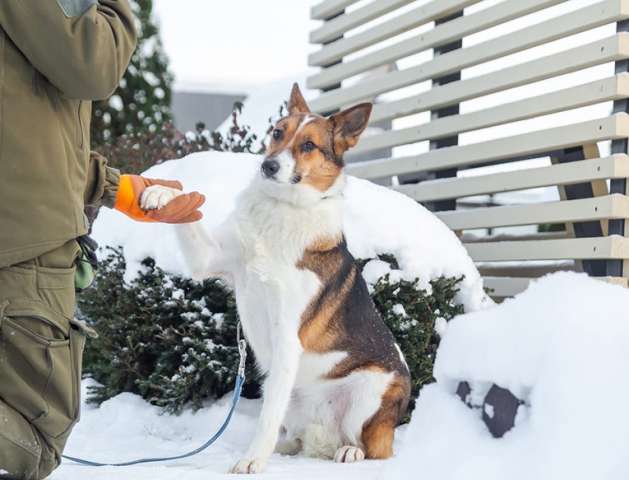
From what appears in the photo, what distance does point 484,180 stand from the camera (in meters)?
6.25

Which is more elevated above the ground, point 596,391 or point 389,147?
point 389,147

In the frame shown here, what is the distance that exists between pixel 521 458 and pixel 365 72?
6.72 metres

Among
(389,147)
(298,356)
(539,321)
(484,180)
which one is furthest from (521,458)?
(389,147)

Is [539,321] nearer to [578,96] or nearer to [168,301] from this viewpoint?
[168,301]

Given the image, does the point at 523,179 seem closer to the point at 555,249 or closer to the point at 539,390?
the point at 555,249

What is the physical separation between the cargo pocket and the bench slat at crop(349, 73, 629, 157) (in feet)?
12.1

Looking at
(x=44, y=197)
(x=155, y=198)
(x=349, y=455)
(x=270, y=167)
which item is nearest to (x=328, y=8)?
(x=270, y=167)

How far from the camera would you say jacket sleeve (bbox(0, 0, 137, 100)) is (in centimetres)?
245

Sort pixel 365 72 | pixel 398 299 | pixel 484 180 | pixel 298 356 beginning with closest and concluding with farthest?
pixel 298 356 → pixel 398 299 → pixel 484 180 → pixel 365 72

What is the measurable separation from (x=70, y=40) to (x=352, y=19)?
5960 mm

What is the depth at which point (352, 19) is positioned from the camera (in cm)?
813

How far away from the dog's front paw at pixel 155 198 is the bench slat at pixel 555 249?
311cm

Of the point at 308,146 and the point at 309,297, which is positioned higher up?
the point at 308,146

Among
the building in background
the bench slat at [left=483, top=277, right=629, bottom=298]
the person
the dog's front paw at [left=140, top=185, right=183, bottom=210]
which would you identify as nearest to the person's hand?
the dog's front paw at [left=140, top=185, right=183, bottom=210]
